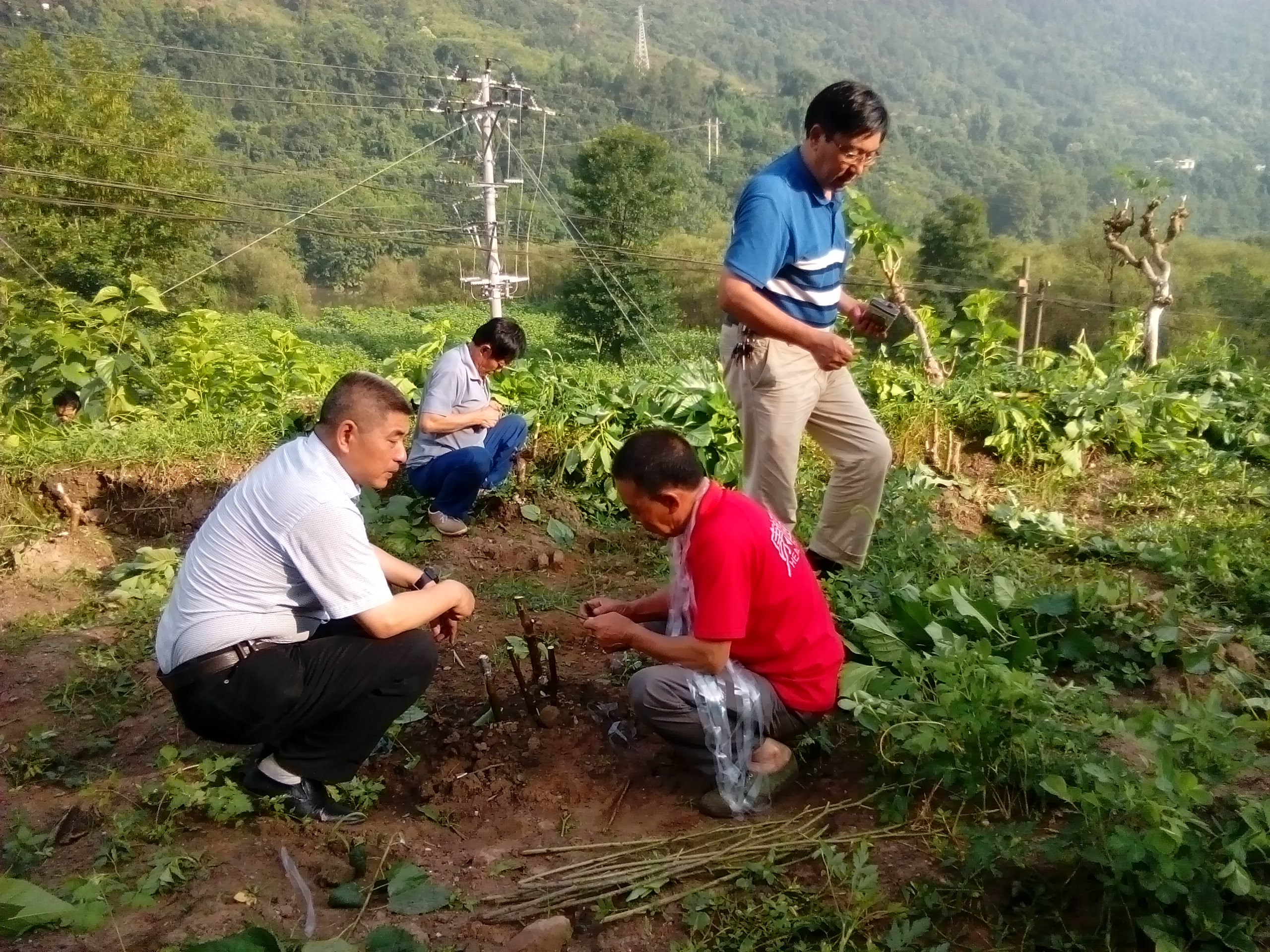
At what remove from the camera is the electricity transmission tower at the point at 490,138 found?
2489 cm

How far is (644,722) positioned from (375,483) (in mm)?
1039

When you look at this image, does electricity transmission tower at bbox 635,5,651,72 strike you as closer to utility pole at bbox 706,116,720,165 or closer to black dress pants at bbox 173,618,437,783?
utility pole at bbox 706,116,720,165

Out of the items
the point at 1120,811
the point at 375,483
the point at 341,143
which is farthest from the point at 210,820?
the point at 341,143

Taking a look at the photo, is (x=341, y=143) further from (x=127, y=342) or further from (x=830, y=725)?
(x=830, y=725)

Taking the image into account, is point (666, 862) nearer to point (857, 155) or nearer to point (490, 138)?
point (857, 155)

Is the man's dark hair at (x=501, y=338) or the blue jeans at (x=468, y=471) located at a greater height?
the man's dark hair at (x=501, y=338)

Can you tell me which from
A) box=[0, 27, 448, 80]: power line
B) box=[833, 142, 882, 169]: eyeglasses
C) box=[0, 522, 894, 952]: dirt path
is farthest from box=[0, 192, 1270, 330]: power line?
box=[0, 27, 448, 80]: power line

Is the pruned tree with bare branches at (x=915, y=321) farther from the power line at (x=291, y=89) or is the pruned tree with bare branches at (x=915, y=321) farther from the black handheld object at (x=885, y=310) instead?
the power line at (x=291, y=89)

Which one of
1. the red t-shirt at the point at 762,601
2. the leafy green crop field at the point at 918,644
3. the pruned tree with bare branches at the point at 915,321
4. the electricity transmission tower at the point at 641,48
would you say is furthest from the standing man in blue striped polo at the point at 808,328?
the electricity transmission tower at the point at 641,48

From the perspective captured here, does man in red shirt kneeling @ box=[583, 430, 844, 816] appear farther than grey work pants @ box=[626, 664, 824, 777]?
No

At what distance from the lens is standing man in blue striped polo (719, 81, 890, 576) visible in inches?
123

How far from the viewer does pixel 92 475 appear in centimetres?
555

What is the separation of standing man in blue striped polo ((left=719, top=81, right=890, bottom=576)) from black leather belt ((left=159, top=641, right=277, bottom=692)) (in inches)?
72.6

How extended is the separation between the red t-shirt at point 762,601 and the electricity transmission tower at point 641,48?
342ft
